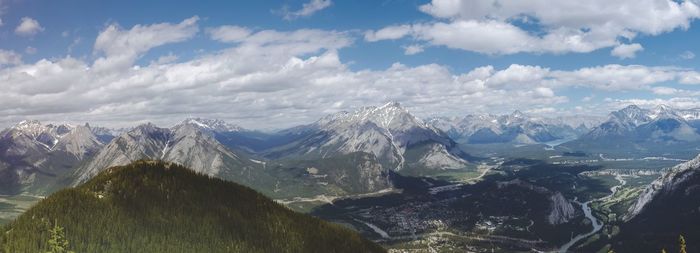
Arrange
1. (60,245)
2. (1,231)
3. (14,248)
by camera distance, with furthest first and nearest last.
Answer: (1,231) < (14,248) < (60,245)

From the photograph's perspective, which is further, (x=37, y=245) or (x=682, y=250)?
(x=37, y=245)

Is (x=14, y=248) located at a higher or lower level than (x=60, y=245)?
lower

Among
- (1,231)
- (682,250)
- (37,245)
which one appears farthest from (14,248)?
(682,250)

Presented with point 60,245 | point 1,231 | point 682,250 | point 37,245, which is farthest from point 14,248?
point 682,250

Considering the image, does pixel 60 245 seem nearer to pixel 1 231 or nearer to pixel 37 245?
pixel 37 245

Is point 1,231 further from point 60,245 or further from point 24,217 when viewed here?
point 60,245

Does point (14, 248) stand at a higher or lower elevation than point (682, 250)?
lower

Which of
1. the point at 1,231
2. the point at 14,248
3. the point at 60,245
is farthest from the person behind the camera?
the point at 1,231

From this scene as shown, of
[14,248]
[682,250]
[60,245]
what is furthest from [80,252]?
[682,250]

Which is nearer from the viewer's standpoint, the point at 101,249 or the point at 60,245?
the point at 60,245
